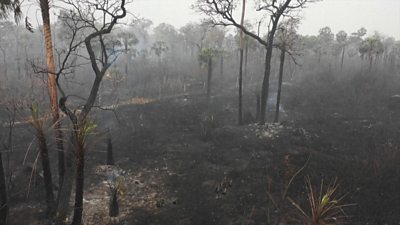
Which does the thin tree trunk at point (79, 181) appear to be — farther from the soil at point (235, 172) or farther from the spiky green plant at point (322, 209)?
the spiky green plant at point (322, 209)

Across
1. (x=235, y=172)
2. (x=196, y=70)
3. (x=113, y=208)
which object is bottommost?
(x=113, y=208)

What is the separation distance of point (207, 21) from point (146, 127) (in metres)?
9.57

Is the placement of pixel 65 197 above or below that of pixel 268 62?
below

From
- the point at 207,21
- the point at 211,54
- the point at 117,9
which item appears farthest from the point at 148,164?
the point at 211,54

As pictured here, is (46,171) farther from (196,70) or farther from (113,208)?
(196,70)

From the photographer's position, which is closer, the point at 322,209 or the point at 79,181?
the point at 322,209

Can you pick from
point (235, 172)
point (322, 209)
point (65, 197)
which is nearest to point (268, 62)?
point (235, 172)

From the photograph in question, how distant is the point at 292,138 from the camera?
805 inches

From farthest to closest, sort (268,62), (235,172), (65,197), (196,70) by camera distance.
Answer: (196,70), (268,62), (235,172), (65,197)

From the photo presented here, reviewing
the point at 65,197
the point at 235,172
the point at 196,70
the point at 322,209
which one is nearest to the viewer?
the point at 322,209

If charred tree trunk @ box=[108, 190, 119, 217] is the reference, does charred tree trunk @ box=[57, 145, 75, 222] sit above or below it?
above

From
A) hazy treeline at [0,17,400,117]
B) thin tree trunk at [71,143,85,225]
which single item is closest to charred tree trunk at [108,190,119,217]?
thin tree trunk at [71,143,85,225]

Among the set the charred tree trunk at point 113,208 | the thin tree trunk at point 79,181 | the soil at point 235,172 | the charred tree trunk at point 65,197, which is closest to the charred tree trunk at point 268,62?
the soil at point 235,172

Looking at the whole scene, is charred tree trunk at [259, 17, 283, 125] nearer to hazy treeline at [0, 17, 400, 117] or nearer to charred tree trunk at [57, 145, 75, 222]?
hazy treeline at [0, 17, 400, 117]
